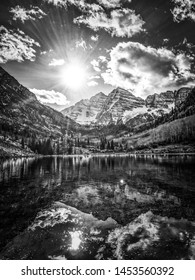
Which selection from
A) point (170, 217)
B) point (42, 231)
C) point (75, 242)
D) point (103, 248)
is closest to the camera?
point (103, 248)

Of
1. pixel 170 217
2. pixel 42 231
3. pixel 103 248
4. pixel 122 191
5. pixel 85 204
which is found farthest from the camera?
pixel 122 191

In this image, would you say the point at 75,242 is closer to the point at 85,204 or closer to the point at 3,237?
the point at 3,237

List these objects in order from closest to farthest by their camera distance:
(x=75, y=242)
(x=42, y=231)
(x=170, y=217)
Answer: (x=75, y=242)
(x=42, y=231)
(x=170, y=217)

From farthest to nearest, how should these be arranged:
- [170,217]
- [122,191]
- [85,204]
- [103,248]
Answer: [122,191] < [85,204] < [170,217] < [103,248]

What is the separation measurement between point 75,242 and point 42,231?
2.76 m
